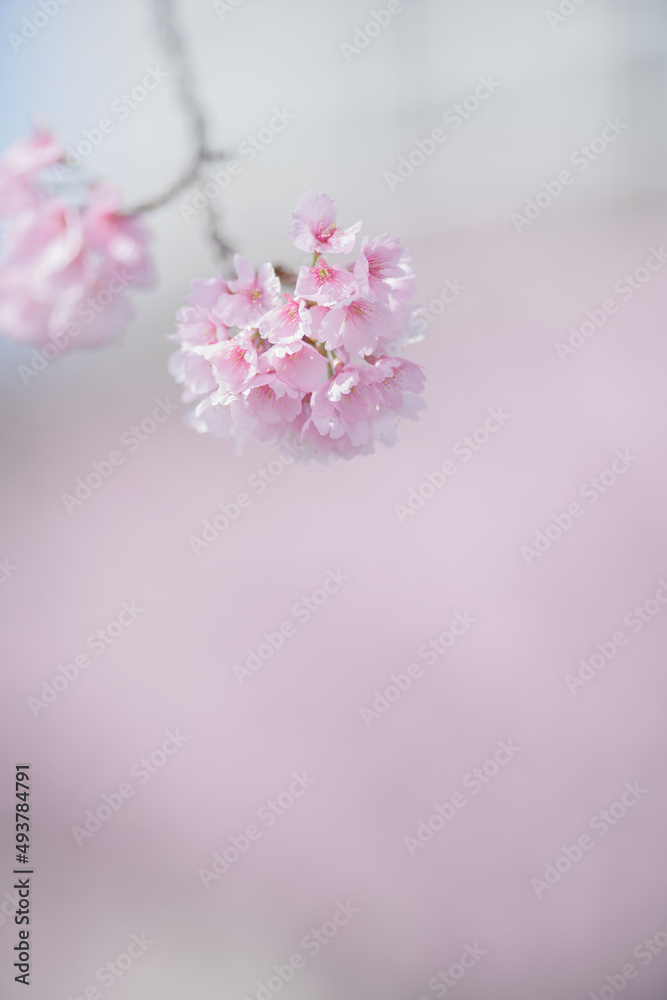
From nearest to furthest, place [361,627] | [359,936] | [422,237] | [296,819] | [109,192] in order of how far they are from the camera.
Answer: [109,192]
[359,936]
[296,819]
[361,627]
[422,237]

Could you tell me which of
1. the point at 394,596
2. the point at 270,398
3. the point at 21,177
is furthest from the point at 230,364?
the point at 394,596

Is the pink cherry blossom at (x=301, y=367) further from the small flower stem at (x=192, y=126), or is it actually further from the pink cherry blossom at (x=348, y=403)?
the small flower stem at (x=192, y=126)

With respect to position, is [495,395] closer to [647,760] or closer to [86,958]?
[647,760]

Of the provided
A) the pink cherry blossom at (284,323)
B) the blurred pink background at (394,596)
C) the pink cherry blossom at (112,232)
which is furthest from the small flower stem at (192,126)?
the blurred pink background at (394,596)

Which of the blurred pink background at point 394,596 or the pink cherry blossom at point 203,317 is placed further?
the blurred pink background at point 394,596

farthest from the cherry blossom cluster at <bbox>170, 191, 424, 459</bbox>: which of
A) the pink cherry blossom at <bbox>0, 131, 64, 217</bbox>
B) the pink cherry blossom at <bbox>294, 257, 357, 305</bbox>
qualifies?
the pink cherry blossom at <bbox>0, 131, 64, 217</bbox>

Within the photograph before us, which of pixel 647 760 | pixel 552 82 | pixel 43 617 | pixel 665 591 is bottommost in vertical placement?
pixel 43 617

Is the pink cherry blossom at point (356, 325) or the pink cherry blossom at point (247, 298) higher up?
the pink cherry blossom at point (356, 325)

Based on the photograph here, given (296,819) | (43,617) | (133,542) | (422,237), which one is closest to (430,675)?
(296,819)
